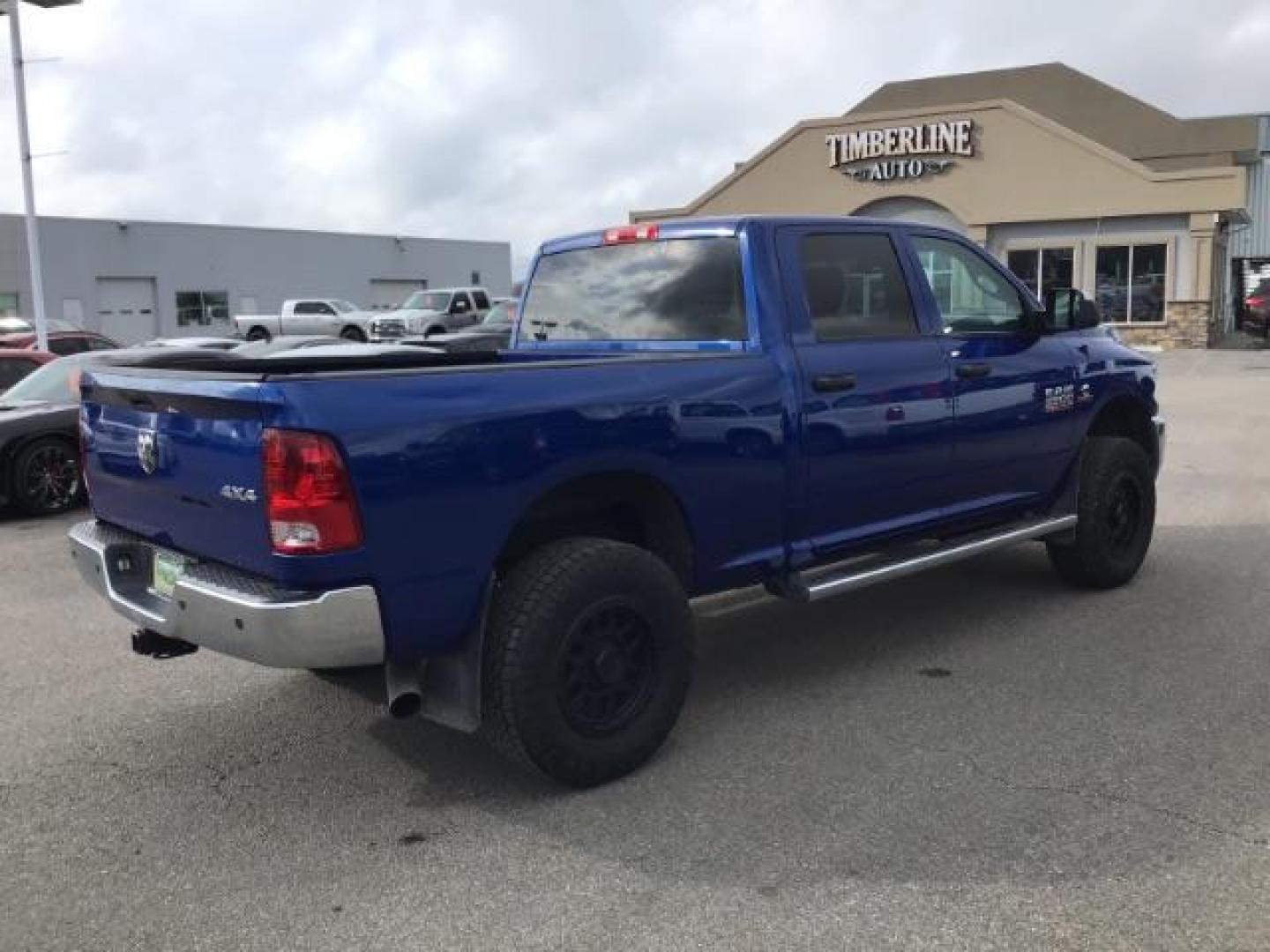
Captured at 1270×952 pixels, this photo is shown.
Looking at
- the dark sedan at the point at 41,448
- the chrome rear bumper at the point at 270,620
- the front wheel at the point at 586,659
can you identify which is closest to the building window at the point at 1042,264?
the dark sedan at the point at 41,448

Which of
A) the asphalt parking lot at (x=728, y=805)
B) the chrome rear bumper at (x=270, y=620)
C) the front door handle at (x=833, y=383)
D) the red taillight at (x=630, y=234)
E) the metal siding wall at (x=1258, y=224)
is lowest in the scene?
the asphalt parking lot at (x=728, y=805)

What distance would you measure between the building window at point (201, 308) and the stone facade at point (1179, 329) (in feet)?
121

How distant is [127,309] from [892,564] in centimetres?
4797

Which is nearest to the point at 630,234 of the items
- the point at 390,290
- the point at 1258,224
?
the point at 1258,224

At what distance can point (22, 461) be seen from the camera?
987cm

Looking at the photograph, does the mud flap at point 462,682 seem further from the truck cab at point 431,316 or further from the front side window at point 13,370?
the truck cab at point 431,316

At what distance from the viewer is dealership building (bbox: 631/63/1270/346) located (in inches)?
1137

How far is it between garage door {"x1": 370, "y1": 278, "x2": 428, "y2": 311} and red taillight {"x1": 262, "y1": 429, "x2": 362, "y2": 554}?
55.3m

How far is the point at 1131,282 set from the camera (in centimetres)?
2998

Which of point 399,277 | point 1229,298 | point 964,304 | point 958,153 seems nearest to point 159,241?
point 399,277

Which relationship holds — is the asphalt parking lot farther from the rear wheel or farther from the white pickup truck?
the white pickup truck

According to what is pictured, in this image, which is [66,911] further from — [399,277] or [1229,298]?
[399,277]

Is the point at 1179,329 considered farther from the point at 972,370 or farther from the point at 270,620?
the point at 270,620

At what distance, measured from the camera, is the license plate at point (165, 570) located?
3826mm
